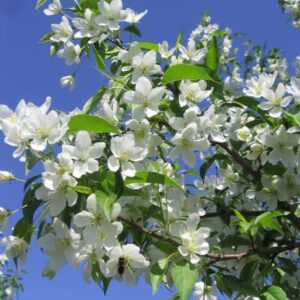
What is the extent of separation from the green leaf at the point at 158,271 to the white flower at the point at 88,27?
1027 millimetres

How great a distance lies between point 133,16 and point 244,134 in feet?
2.25

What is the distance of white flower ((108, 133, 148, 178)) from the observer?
172 cm

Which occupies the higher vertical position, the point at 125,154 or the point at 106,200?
the point at 125,154

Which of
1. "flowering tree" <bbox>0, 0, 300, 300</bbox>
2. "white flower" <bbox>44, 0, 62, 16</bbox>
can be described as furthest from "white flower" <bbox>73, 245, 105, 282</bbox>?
"white flower" <bbox>44, 0, 62, 16</bbox>

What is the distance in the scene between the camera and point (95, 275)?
1.85 meters

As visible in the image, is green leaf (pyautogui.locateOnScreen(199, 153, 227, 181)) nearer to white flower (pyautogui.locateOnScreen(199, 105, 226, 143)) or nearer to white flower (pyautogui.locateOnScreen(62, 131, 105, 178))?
white flower (pyautogui.locateOnScreen(199, 105, 226, 143))

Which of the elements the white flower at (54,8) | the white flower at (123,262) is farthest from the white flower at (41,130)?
the white flower at (54,8)

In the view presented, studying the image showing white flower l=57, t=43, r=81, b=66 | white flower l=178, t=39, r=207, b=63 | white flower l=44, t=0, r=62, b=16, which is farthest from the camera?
white flower l=44, t=0, r=62, b=16

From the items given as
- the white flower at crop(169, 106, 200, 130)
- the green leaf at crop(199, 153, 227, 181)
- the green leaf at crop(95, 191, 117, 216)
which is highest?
the green leaf at crop(199, 153, 227, 181)

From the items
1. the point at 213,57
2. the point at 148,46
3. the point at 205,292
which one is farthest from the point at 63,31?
the point at 205,292

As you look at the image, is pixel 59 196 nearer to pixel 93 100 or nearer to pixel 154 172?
pixel 154 172

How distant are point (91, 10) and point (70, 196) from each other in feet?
3.65

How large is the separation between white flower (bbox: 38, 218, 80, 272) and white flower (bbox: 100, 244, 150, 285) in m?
0.10

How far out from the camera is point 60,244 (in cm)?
169
